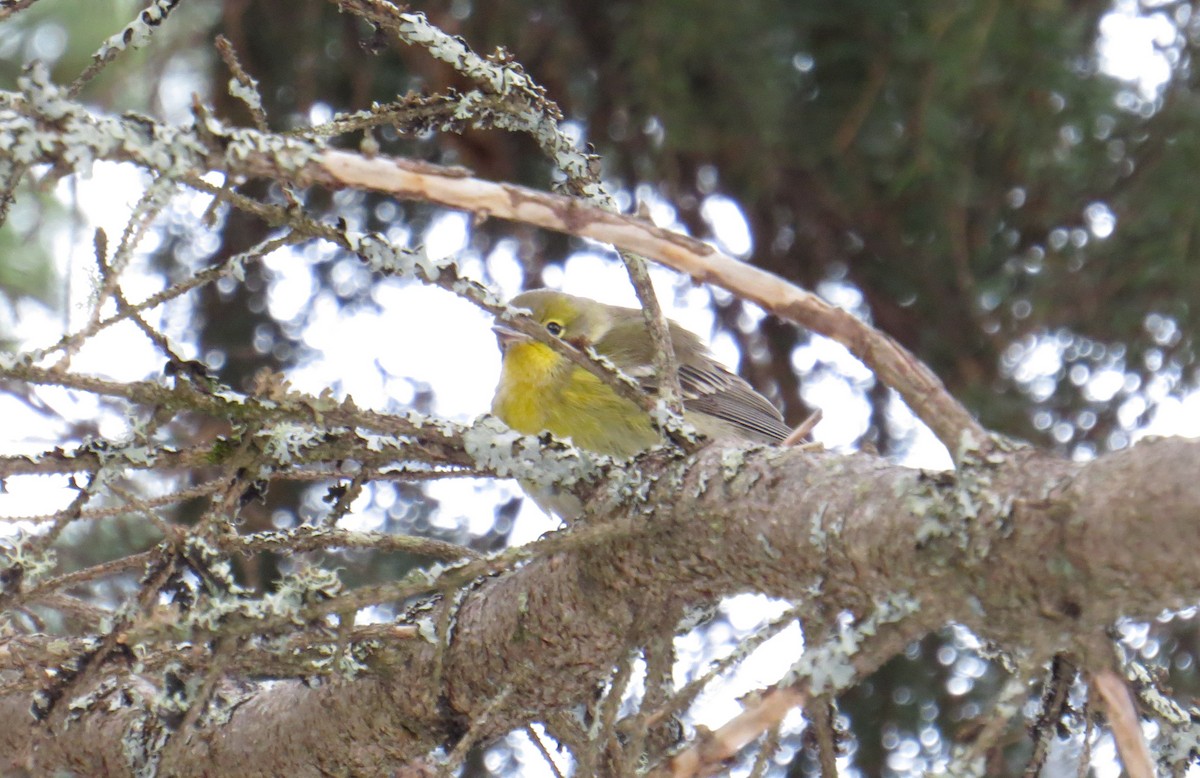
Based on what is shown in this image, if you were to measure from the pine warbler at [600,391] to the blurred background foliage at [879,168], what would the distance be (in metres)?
0.17

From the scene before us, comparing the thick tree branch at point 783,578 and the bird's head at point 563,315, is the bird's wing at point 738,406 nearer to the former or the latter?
the bird's head at point 563,315

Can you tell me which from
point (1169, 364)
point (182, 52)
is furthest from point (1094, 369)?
point (182, 52)

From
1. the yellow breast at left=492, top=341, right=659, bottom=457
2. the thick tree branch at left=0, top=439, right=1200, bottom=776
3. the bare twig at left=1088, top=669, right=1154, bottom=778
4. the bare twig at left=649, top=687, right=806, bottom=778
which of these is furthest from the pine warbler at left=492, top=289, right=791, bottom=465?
the bare twig at left=1088, top=669, right=1154, bottom=778

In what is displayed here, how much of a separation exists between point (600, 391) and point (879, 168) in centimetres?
110

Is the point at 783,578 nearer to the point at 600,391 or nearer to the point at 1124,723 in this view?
the point at 1124,723

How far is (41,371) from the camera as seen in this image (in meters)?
1.43

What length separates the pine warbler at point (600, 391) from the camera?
3.93m

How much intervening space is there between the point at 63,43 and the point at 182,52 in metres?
0.68

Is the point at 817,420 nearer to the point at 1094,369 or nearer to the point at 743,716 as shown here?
the point at 743,716

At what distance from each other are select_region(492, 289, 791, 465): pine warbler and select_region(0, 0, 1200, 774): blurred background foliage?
171 mm

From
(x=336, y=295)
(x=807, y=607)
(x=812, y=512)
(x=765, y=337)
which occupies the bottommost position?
(x=807, y=607)

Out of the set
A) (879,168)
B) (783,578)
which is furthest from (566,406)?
(783,578)

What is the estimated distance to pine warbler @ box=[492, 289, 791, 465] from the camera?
12.9ft

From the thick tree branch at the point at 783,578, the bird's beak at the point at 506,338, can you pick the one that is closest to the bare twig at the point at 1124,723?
the thick tree branch at the point at 783,578
